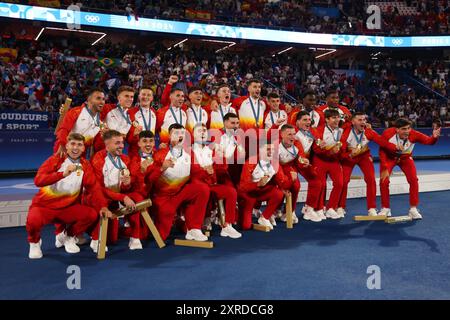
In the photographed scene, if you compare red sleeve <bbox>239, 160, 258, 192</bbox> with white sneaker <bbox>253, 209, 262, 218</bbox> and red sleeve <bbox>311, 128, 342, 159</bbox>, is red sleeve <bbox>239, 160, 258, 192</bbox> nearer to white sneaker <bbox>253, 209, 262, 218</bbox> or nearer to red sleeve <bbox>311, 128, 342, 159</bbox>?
white sneaker <bbox>253, 209, 262, 218</bbox>

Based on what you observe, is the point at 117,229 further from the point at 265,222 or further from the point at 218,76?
the point at 218,76

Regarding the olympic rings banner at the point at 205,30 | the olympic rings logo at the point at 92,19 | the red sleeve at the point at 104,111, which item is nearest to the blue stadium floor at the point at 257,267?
the red sleeve at the point at 104,111

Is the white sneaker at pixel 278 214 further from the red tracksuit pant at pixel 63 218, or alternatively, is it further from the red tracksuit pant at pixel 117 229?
the red tracksuit pant at pixel 63 218

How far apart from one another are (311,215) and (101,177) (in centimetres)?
330

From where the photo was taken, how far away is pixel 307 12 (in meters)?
26.8

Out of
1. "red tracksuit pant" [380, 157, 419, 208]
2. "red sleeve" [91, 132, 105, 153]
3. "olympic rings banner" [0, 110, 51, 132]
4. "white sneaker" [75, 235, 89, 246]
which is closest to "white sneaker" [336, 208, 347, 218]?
"red tracksuit pant" [380, 157, 419, 208]

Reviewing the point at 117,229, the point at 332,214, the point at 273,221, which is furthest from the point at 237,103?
the point at 117,229

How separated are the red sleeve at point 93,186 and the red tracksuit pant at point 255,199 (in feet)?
6.51

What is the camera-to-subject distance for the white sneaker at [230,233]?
560 centimetres

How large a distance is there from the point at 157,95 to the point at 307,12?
15380 millimetres

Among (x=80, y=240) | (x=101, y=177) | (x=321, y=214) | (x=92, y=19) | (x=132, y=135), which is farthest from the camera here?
(x=92, y=19)

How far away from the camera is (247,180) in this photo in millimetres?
6000

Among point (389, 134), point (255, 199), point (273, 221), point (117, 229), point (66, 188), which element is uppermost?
point (389, 134)

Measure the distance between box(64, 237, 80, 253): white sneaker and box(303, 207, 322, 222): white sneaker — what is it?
343 cm
